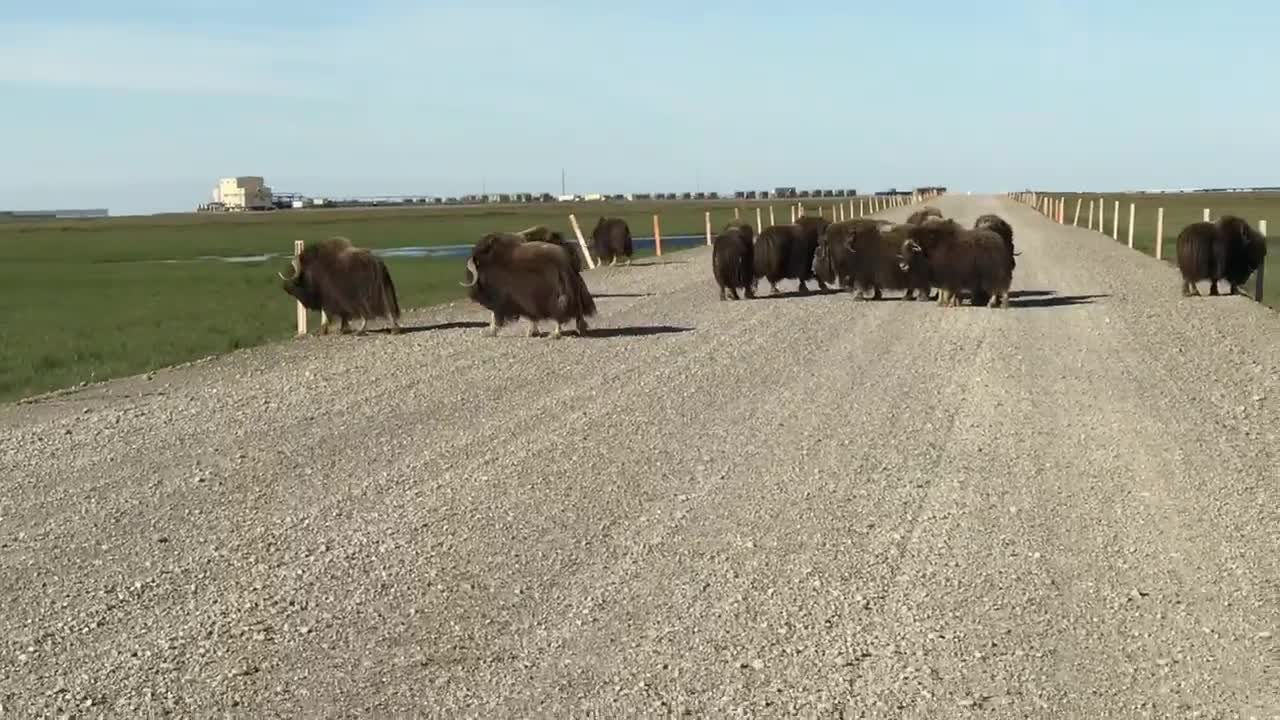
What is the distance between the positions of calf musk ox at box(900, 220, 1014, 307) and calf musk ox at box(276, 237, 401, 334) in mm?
7339

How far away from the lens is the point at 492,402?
43.4 feet

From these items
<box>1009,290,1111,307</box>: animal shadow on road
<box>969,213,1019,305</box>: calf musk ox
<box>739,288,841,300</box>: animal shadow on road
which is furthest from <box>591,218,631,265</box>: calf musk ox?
<box>1009,290,1111,307</box>: animal shadow on road

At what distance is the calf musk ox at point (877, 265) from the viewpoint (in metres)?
22.3

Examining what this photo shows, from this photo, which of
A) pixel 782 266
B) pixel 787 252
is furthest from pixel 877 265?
pixel 787 252

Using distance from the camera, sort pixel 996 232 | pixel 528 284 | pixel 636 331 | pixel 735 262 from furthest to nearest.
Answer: pixel 735 262
pixel 996 232
pixel 636 331
pixel 528 284

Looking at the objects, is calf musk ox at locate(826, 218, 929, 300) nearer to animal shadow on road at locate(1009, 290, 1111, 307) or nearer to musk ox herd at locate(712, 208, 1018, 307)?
musk ox herd at locate(712, 208, 1018, 307)

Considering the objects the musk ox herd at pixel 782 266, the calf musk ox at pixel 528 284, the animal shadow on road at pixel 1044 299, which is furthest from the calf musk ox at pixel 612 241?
the calf musk ox at pixel 528 284

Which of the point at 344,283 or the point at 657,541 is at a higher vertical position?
the point at 344,283

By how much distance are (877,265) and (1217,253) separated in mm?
5333

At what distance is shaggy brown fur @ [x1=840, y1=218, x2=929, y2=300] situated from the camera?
22406mm

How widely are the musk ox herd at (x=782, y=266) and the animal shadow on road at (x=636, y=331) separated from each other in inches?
10.1

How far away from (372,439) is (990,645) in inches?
244

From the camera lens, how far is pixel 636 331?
18984 mm

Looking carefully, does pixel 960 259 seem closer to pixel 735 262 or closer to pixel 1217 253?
pixel 735 262
